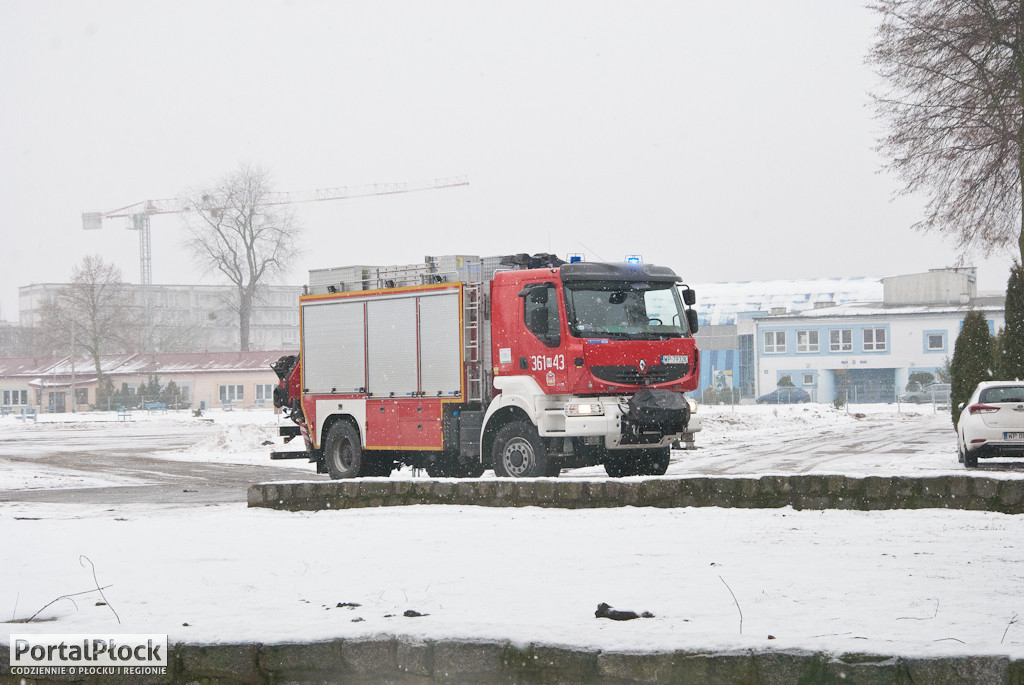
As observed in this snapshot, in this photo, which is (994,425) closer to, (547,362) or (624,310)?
(624,310)

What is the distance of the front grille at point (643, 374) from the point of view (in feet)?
51.0

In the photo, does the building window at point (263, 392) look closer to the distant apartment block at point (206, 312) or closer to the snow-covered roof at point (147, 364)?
the snow-covered roof at point (147, 364)

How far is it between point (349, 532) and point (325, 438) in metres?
8.69

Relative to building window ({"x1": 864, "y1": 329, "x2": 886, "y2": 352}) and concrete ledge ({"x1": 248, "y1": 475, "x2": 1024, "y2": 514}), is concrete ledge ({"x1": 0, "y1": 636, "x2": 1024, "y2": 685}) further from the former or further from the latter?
building window ({"x1": 864, "y1": 329, "x2": 886, "y2": 352})

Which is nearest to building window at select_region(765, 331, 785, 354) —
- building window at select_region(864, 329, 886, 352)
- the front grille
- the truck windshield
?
building window at select_region(864, 329, 886, 352)

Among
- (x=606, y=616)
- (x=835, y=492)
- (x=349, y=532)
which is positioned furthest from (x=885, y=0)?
(x=606, y=616)

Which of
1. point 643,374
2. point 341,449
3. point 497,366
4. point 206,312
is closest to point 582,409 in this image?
point 643,374

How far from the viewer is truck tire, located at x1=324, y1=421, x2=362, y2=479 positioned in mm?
18422

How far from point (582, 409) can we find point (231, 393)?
71.6 meters

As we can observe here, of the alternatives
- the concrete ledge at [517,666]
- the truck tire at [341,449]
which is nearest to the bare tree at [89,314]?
the truck tire at [341,449]

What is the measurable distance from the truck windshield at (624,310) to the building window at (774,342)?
64.8 m

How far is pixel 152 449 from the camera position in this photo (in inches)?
1239

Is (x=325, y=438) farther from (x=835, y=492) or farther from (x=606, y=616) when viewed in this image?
(x=606, y=616)

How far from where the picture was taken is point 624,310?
16000mm
